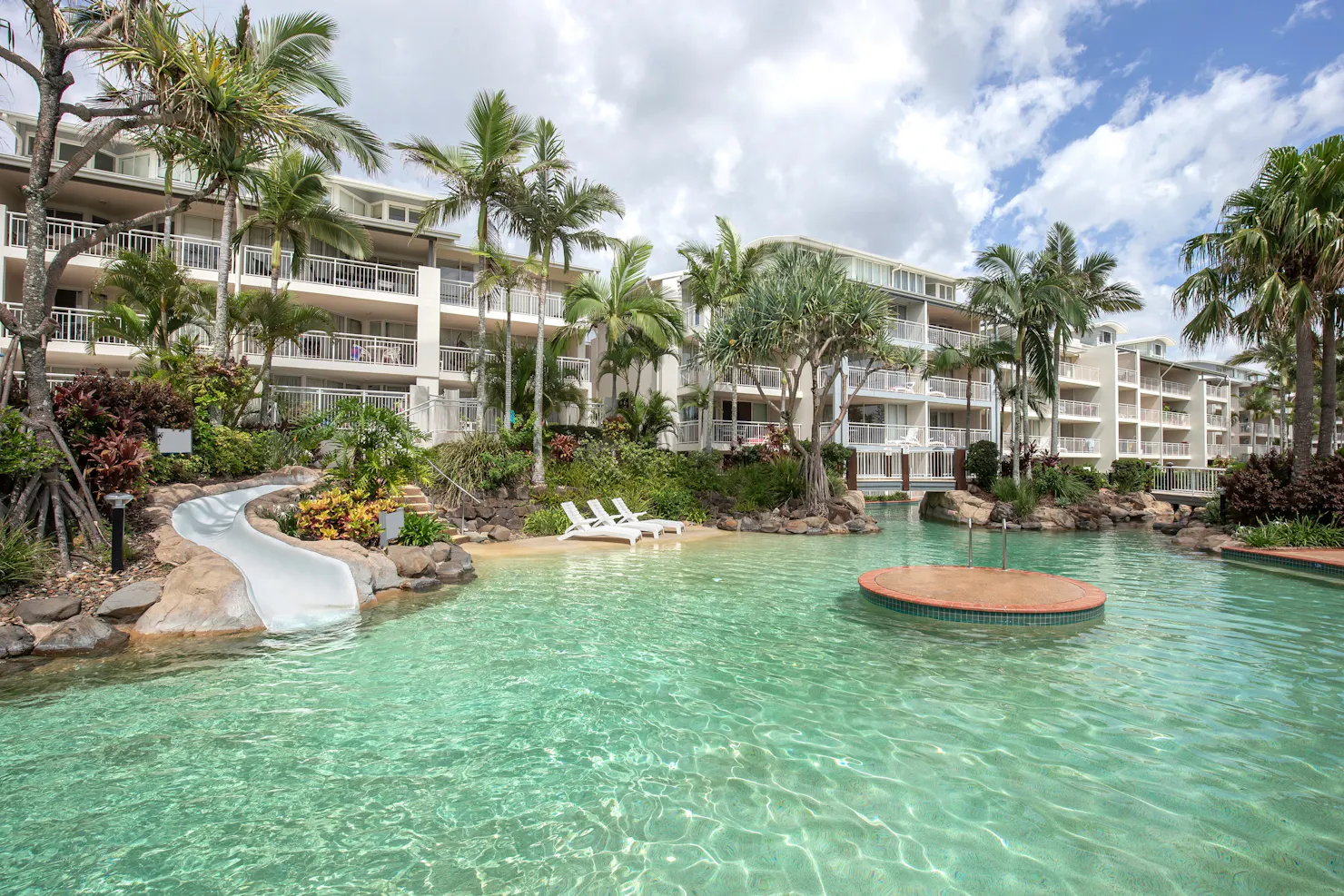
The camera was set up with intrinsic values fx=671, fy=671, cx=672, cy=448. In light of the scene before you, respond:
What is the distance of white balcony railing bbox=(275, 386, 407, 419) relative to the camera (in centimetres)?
1855

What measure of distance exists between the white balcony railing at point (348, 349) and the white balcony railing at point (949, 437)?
21044 millimetres

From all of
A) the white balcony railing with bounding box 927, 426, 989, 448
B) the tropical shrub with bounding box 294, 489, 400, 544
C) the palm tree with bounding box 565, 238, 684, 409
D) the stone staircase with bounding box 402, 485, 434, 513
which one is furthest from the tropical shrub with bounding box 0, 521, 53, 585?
the white balcony railing with bounding box 927, 426, 989, 448

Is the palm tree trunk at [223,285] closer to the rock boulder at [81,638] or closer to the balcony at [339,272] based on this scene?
the balcony at [339,272]

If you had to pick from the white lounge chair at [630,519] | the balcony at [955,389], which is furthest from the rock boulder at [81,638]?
the balcony at [955,389]

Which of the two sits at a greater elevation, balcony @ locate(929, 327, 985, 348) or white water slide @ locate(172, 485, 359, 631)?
balcony @ locate(929, 327, 985, 348)

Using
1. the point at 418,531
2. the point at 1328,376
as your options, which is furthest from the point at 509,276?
the point at 1328,376

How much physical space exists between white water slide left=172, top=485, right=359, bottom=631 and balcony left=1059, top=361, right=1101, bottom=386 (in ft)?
137

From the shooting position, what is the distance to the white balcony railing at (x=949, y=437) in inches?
1155

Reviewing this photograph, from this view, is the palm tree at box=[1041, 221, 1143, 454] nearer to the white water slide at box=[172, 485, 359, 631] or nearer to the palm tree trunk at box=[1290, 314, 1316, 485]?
the palm tree trunk at box=[1290, 314, 1316, 485]

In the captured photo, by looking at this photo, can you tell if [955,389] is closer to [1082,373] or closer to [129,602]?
[1082,373]

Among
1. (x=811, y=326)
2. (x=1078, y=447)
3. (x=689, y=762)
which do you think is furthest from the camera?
(x=1078, y=447)

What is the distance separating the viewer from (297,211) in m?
18.1

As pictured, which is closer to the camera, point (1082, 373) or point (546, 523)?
point (546, 523)

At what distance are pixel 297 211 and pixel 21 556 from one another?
13.4 m
